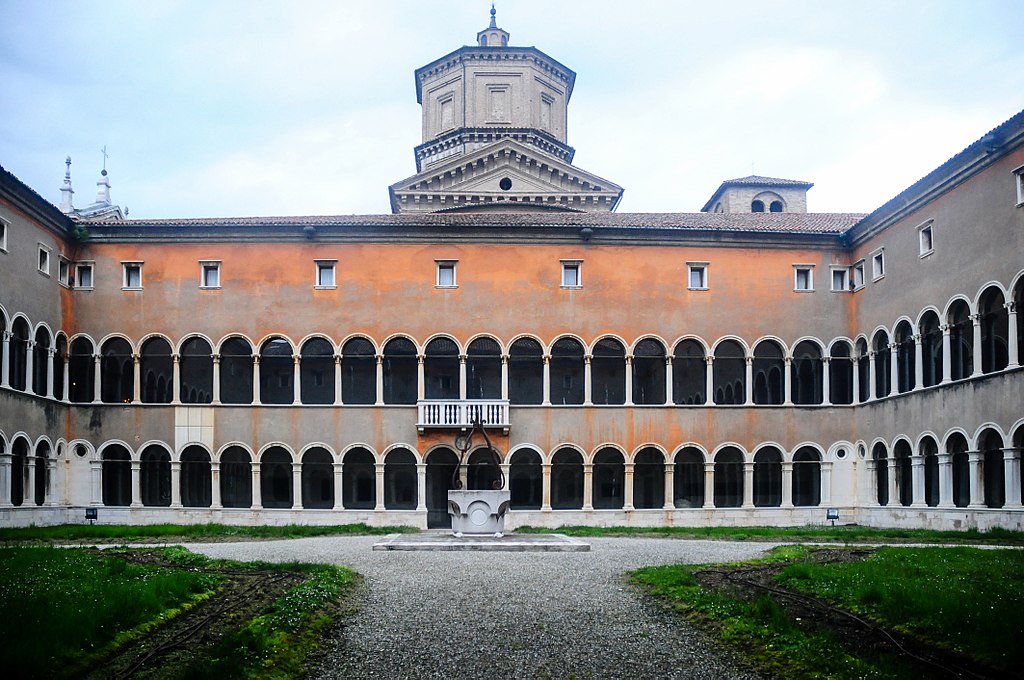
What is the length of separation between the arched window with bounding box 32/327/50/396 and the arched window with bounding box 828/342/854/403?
29.0 metres

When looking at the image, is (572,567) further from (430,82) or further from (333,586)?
(430,82)

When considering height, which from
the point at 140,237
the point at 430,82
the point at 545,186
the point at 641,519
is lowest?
the point at 641,519

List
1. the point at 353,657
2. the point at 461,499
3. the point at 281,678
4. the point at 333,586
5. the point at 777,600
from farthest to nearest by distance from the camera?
1. the point at 461,499
2. the point at 333,586
3. the point at 777,600
4. the point at 353,657
5. the point at 281,678

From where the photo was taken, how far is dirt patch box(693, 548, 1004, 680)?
472 inches

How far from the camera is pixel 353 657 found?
13.7 m

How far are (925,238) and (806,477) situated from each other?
10581 millimetres

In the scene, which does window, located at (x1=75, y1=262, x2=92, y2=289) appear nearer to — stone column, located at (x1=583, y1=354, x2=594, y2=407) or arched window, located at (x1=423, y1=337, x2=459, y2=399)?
arched window, located at (x1=423, y1=337, x2=459, y2=399)

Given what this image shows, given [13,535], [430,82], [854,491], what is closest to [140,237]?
[13,535]

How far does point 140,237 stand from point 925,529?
1178 inches

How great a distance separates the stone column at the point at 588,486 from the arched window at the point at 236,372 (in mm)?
13254

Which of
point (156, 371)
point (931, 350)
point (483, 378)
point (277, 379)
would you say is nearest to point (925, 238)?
point (931, 350)

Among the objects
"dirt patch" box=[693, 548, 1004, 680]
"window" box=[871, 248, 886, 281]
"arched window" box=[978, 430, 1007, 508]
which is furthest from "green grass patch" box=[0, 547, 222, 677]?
"window" box=[871, 248, 886, 281]

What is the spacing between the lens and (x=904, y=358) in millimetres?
37375

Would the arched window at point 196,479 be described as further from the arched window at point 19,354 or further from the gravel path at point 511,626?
the gravel path at point 511,626
